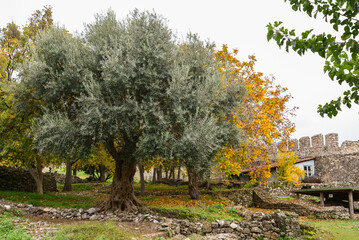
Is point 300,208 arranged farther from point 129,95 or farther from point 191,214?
point 129,95

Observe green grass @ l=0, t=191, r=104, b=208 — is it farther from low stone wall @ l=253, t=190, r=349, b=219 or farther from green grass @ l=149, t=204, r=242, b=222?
low stone wall @ l=253, t=190, r=349, b=219

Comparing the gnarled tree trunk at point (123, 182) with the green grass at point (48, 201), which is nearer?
the gnarled tree trunk at point (123, 182)

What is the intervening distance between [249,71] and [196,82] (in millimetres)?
7139

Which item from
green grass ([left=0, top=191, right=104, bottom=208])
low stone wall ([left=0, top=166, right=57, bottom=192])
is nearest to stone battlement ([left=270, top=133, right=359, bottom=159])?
green grass ([left=0, top=191, right=104, bottom=208])

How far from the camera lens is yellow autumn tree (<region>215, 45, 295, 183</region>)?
52.9 ft

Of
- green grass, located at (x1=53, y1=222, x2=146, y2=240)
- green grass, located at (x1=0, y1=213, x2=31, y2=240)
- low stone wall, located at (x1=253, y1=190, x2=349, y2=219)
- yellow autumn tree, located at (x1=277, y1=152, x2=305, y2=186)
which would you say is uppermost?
yellow autumn tree, located at (x1=277, y1=152, x2=305, y2=186)

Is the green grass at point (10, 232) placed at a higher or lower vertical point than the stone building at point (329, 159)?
lower

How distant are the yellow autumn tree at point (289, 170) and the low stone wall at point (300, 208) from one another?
5.29 m

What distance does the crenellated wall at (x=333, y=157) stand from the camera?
80.2 feet

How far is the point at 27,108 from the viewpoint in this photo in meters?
14.1

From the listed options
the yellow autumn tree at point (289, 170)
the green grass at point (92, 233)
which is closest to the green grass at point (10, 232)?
the green grass at point (92, 233)

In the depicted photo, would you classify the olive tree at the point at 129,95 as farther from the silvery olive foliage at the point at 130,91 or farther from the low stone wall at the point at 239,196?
the low stone wall at the point at 239,196

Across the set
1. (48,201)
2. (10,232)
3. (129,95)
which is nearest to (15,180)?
(48,201)

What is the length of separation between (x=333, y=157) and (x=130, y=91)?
22658 mm
